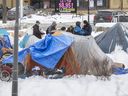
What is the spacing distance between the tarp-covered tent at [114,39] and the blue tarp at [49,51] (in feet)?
17.0

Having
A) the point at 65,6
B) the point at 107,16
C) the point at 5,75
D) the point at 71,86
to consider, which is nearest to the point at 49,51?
the point at 5,75

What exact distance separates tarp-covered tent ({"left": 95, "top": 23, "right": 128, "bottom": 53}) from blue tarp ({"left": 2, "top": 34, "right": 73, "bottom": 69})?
17.0 ft

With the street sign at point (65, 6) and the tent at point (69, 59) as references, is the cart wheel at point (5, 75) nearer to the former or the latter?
the tent at point (69, 59)

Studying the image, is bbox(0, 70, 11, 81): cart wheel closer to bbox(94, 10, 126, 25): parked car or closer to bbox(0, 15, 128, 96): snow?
bbox(0, 15, 128, 96): snow

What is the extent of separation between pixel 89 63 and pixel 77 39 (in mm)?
1055

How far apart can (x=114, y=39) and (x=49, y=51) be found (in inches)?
239

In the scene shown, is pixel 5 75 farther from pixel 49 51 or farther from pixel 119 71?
pixel 119 71

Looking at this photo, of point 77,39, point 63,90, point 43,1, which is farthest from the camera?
point 43,1

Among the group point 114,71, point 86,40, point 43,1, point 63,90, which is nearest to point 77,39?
point 86,40

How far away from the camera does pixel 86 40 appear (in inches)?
708

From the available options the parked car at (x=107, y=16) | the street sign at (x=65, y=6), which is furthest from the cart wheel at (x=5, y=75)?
the parked car at (x=107, y=16)

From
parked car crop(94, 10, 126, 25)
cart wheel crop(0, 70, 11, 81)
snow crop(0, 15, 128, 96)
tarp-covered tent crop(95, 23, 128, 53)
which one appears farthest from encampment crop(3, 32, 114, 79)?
parked car crop(94, 10, 126, 25)

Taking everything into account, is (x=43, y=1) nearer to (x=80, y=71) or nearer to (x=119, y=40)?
(x=119, y=40)

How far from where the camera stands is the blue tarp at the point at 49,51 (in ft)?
56.7
